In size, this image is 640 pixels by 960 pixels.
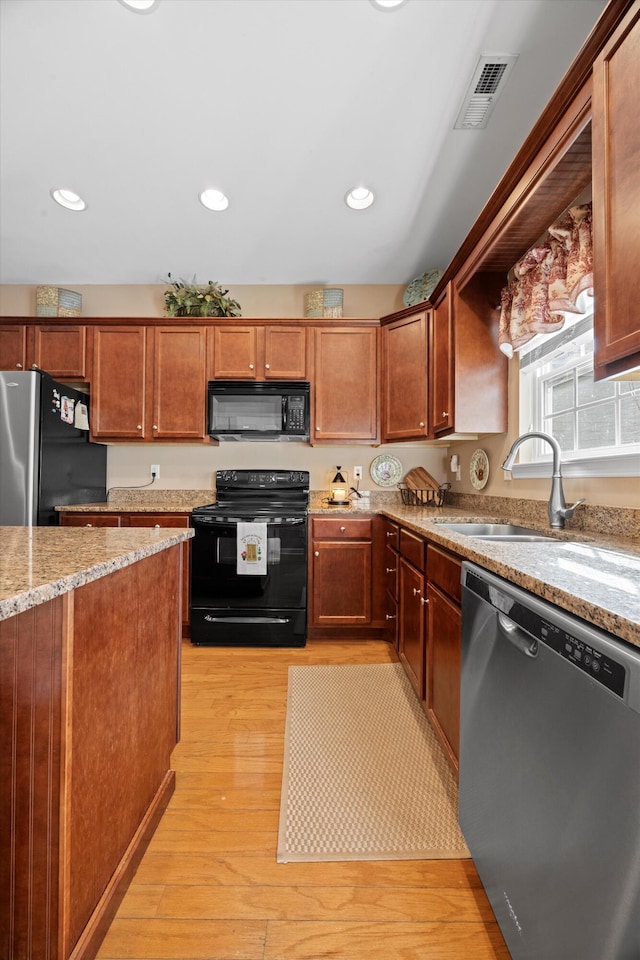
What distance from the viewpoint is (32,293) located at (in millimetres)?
3562

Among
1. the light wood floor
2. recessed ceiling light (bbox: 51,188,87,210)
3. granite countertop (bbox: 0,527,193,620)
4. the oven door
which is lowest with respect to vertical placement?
the light wood floor

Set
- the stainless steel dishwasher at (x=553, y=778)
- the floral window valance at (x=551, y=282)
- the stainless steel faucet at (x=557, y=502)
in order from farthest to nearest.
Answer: the stainless steel faucet at (x=557, y=502) → the floral window valance at (x=551, y=282) → the stainless steel dishwasher at (x=553, y=778)

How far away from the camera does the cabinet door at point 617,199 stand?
1029 mm

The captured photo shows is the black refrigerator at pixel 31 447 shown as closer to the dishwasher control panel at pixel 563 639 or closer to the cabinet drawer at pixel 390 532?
the cabinet drawer at pixel 390 532

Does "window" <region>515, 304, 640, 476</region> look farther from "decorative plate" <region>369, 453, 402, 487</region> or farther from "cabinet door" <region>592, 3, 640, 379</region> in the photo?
"decorative plate" <region>369, 453, 402, 487</region>

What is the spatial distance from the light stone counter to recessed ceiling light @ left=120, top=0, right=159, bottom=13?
253 cm

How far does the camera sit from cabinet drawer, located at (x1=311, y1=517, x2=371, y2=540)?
2906 mm

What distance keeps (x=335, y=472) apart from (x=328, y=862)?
255 centimetres

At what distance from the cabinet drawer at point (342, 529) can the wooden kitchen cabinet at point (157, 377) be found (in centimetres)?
115

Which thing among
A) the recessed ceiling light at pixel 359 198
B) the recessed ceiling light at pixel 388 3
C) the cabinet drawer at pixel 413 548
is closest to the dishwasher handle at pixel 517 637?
the cabinet drawer at pixel 413 548

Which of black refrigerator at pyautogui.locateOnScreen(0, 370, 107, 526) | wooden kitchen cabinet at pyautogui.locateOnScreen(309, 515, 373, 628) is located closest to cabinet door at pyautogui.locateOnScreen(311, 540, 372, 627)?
wooden kitchen cabinet at pyautogui.locateOnScreen(309, 515, 373, 628)

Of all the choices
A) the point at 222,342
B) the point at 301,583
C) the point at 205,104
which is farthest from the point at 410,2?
the point at 301,583

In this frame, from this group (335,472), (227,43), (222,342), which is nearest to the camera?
(227,43)

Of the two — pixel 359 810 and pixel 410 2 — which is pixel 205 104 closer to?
pixel 410 2
